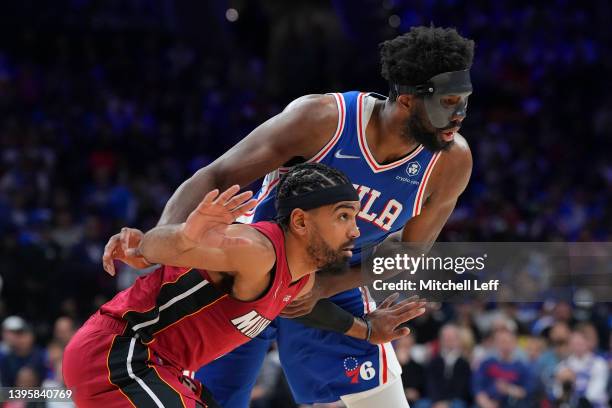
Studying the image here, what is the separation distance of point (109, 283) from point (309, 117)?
6.13m

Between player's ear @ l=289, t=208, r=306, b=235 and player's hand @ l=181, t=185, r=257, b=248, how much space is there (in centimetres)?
27

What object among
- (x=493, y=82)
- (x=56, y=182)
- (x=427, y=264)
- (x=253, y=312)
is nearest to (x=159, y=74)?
(x=56, y=182)

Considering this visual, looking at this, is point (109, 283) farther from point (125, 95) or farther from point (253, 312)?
point (253, 312)

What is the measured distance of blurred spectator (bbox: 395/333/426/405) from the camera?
25.3ft

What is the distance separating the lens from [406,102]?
12.6 ft

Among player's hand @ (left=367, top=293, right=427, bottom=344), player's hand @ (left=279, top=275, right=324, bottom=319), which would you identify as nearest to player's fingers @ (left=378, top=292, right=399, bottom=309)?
player's hand @ (left=367, top=293, right=427, bottom=344)

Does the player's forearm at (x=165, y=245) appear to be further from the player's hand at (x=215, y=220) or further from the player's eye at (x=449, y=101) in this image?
the player's eye at (x=449, y=101)

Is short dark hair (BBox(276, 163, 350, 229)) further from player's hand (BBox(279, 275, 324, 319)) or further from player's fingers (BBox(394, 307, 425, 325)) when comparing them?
player's fingers (BBox(394, 307, 425, 325))

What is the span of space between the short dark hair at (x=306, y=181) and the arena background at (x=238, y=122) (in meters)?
4.31

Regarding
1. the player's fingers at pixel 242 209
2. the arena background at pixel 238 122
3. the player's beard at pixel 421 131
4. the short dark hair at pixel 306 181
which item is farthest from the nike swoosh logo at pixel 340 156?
the arena background at pixel 238 122

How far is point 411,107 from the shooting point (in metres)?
3.83

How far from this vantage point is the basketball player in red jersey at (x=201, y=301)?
3.12 m

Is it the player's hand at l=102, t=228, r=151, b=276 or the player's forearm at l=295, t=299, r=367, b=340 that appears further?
the player's forearm at l=295, t=299, r=367, b=340

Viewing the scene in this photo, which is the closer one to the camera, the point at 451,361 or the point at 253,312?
the point at 253,312
